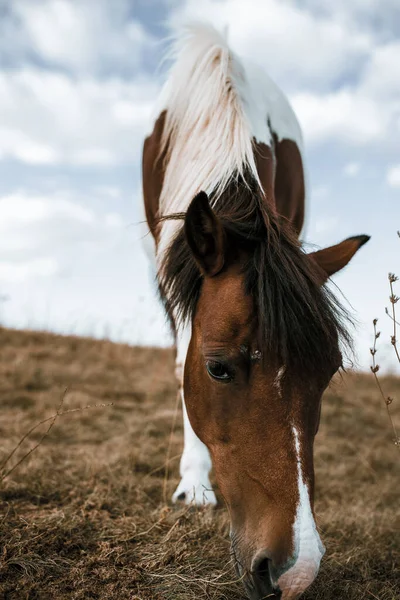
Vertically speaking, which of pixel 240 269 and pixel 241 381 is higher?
pixel 240 269

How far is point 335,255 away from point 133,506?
59.5 inches

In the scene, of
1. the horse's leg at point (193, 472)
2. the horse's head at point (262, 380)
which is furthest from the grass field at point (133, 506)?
the horse's head at point (262, 380)

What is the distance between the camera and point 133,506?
2.68 meters

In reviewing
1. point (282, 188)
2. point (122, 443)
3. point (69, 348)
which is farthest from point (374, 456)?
point (69, 348)

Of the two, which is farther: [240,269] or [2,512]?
[2,512]

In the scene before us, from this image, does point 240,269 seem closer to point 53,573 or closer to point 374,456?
point 53,573

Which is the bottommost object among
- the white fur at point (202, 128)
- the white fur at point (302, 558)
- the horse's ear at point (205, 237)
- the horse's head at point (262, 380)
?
the white fur at point (302, 558)

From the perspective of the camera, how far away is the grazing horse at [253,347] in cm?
163

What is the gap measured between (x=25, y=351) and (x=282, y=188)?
14.7ft

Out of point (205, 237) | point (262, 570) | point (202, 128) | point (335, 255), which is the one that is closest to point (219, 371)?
point (205, 237)

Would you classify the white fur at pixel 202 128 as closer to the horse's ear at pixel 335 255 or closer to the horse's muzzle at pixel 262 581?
the horse's ear at pixel 335 255

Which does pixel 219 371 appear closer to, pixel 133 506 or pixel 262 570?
pixel 262 570

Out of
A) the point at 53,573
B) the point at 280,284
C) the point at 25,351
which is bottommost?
the point at 53,573

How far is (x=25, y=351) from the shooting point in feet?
22.7
